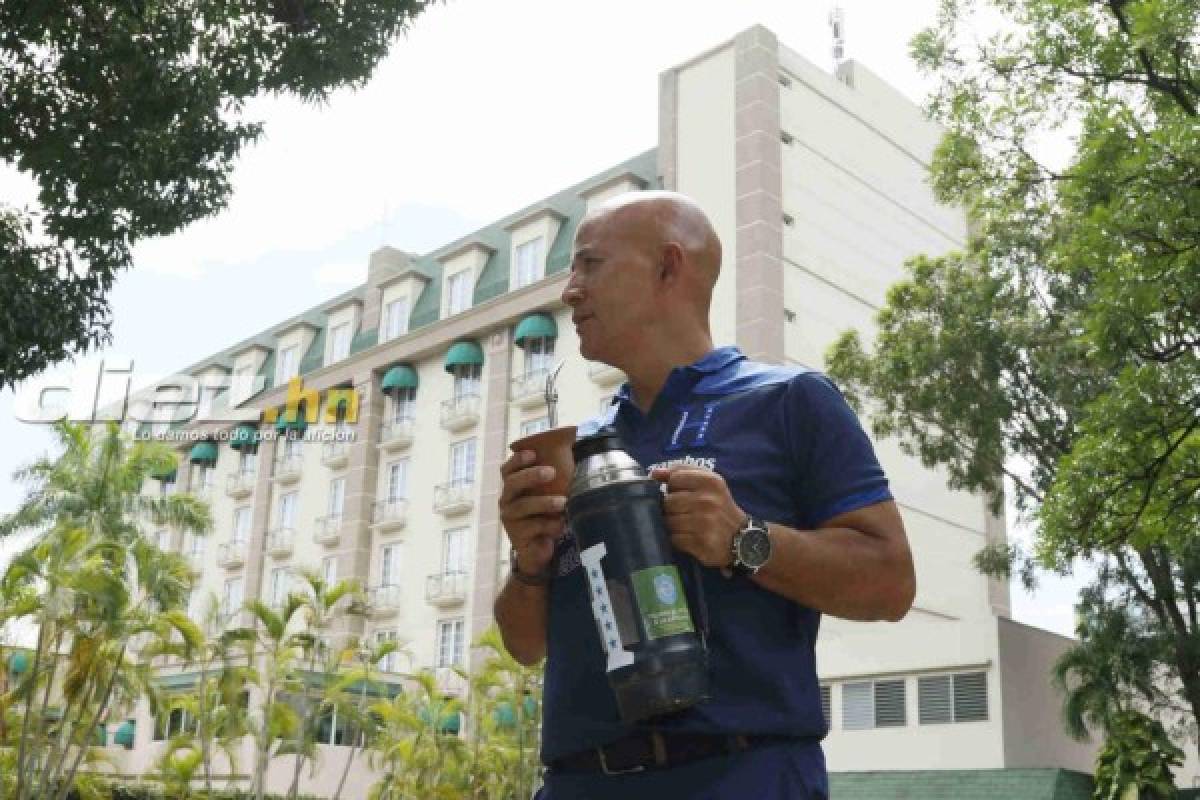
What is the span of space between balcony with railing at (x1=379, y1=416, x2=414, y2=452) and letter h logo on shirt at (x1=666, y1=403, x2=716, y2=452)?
33.0m

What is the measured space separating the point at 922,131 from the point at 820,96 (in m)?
4.48

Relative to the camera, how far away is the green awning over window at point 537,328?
3034 centimetres

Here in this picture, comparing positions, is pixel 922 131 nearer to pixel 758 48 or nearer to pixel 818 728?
pixel 758 48

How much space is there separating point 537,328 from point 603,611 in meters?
28.8

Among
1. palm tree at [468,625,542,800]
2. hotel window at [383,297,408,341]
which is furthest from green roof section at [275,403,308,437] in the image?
palm tree at [468,625,542,800]

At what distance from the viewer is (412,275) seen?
36469 millimetres

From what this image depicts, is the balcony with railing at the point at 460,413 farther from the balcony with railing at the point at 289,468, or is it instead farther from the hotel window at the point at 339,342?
the balcony with railing at the point at 289,468

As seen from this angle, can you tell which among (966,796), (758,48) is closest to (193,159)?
(966,796)

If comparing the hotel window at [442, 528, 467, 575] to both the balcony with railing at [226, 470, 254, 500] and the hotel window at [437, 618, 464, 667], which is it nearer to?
the hotel window at [437, 618, 464, 667]

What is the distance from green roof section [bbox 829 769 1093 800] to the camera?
1953 centimetres

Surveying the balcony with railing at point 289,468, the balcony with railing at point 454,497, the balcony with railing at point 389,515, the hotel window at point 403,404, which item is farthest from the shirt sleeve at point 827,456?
the balcony with railing at point 289,468

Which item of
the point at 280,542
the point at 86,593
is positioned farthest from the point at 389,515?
the point at 86,593

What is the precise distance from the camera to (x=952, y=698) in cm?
2227

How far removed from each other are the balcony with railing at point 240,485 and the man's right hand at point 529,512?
39.5 m
